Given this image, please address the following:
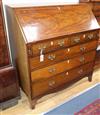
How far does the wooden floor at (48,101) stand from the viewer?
6.30 feet

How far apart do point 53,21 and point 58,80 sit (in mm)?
773

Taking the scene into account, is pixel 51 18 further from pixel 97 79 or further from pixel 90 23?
pixel 97 79

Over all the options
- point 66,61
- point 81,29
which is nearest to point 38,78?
point 66,61

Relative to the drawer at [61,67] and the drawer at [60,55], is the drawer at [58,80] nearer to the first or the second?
the drawer at [61,67]

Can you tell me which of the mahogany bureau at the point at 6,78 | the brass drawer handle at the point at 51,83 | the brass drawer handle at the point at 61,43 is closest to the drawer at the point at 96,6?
the brass drawer handle at the point at 61,43

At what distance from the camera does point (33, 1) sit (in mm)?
2078

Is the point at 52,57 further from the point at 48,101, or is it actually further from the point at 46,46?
the point at 48,101

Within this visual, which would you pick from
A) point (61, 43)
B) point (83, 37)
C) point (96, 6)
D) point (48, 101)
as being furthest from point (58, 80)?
point (96, 6)

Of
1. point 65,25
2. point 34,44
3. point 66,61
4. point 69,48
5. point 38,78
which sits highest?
point 65,25

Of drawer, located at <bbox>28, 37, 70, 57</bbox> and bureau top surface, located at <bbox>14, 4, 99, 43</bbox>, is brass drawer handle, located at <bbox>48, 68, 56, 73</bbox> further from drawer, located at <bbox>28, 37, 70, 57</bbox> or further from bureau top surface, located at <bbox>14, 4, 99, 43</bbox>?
bureau top surface, located at <bbox>14, 4, 99, 43</bbox>

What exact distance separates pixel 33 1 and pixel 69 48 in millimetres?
841

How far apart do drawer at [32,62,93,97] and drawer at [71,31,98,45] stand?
42 cm

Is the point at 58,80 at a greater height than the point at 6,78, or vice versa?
the point at 6,78

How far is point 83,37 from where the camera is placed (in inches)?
77.1
